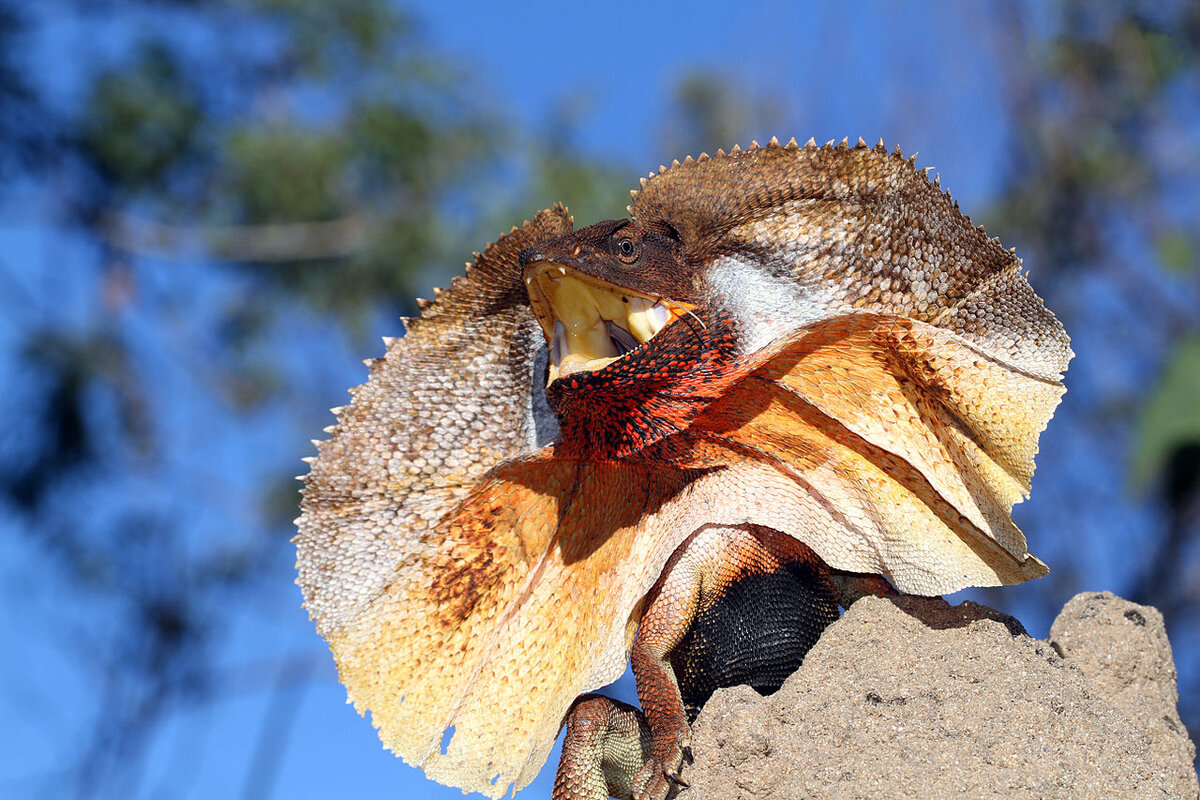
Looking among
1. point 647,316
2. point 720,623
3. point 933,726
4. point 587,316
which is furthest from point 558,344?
point 933,726

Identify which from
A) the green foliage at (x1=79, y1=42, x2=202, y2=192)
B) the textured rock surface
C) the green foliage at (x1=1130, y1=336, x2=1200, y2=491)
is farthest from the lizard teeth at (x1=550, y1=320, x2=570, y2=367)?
the green foliage at (x1=79, y1=42, x2=202, y2=192)

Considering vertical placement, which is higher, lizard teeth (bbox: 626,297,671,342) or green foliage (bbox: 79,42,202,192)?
green foliage (bbox: 79,42,202,192)

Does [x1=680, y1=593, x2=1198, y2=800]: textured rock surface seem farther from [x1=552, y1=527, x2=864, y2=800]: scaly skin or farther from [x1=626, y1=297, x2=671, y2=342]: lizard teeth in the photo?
[x1=626, y1=297, x2=671, y2=342]: lizard teeth

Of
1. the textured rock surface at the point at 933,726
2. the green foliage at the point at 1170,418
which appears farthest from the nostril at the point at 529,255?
the green foliage at the point at 1170,418

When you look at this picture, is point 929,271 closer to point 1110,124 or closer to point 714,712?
point 714,712

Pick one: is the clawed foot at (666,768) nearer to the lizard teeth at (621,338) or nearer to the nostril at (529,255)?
the lizard teeth at (621,338)

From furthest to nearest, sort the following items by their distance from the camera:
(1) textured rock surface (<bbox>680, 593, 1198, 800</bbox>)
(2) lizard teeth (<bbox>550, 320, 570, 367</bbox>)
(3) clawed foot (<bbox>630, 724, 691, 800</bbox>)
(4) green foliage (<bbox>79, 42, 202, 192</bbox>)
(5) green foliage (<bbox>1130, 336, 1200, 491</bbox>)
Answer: (4) green foliage (<bbox>79, 42, 202, 192</bbox>) → (5) green foliage (<bbox>1130, 336, 1200, 491</bbox>) → (2) lizard teeth (<bbox>550, 320, 570, 367</bbox>) → (3) clawed foot (<bbox>630, 724, 691, 800</bbox>) → (1) textured rock surface (<bbox>680, 593, 1198, 800</bbox>)

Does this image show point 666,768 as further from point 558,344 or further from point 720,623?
point 558,344
